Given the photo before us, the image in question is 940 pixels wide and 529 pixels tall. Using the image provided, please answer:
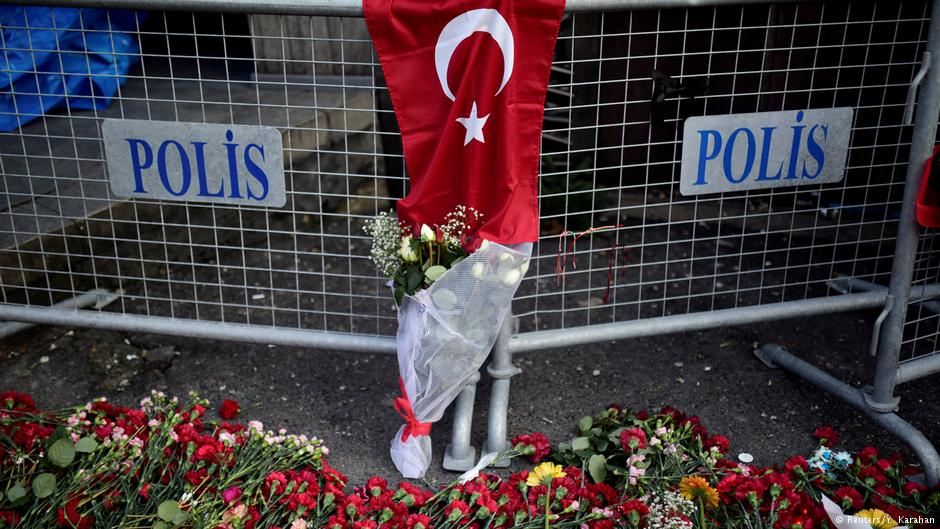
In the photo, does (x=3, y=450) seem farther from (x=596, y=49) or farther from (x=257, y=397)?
(x=596, y=49)

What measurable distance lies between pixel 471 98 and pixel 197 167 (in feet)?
3.28

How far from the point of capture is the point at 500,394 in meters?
3.04

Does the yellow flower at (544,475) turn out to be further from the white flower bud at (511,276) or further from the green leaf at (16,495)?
the green leaf at (16,495)

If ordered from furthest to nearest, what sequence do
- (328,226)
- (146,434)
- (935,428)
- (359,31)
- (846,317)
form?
(359,31) → (328,226) → (846,317) → (935,428) → (146,434)

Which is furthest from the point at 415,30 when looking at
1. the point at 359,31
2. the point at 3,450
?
the point at 359,31

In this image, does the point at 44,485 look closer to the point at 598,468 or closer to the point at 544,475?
the point at 544,475

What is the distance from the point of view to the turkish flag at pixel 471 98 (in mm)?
2555

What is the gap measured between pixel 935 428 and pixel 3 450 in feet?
10.5

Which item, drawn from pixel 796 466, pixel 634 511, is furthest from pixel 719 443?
pixel 634 511

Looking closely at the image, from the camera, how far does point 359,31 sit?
5.32 metres

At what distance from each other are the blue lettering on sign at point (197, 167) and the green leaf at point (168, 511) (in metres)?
1.03

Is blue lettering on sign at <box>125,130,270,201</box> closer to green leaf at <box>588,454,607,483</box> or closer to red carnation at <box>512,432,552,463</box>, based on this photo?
red carnation at <box>512,432,552,463</box>

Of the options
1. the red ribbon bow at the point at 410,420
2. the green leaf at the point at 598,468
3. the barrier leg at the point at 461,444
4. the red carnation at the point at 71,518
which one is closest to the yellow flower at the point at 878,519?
the green leaf at the point at 598,468

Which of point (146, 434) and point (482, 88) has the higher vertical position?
point (482, 88)
